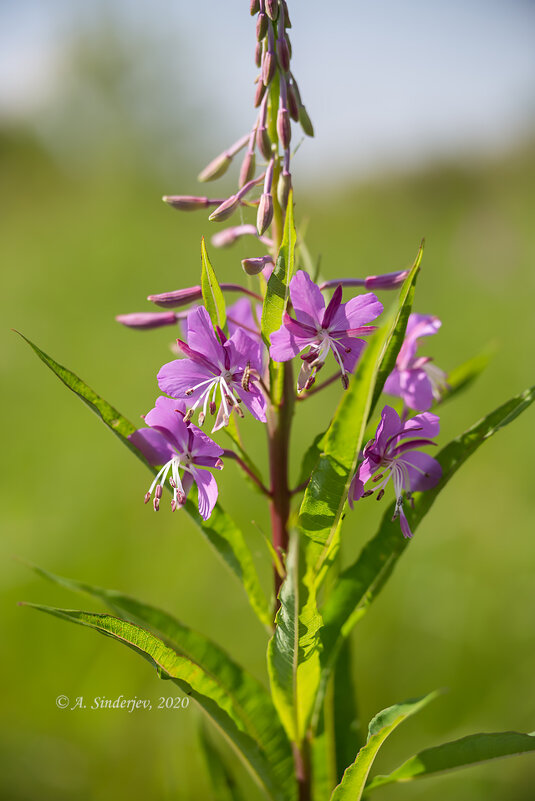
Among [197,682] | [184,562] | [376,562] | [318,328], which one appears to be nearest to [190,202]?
[318,328]

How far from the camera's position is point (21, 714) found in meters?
2.25

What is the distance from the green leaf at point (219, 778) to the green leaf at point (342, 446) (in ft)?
2.45

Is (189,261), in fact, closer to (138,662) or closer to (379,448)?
(138,662)

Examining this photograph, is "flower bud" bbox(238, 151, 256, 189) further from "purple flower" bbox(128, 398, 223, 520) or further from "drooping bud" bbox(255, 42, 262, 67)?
"purple flower" bbox(128, 398, 223, 520)

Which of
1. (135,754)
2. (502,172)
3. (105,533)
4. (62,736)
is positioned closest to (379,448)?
(135,754)

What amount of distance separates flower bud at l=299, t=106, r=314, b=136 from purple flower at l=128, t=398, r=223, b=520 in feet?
1.89

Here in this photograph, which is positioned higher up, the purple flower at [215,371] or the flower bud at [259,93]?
the flower bud at [259,93]

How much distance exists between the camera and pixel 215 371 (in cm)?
103

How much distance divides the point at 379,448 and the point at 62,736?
190 centimetres

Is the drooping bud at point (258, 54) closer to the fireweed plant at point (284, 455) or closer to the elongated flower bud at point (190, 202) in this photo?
the fireweed plant at point (284, 455)

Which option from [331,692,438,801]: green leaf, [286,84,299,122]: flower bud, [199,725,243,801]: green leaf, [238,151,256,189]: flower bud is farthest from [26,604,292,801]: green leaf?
[286,84,299,122]: flower bud

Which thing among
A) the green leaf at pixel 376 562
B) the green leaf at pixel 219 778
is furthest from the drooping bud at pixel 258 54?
the green leaf at pixel 219 778

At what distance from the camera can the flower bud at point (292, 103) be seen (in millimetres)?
1078

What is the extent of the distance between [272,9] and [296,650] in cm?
108
